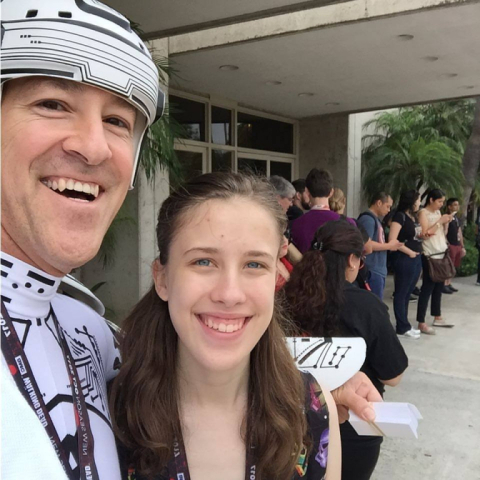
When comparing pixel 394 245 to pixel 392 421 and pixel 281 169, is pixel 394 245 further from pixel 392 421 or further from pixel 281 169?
pixel 281 169

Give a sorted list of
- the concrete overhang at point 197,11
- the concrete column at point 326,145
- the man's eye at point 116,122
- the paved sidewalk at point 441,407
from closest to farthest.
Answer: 1. the man's eye at point 116,122
2. the paved sidewalk at point 441,407
3. the concrete overhang at point 197,11
4. the concrete column at point 326,145

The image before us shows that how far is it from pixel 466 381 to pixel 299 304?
3.49 m

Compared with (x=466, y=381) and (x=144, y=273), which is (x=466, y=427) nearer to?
(x=466, y=381)

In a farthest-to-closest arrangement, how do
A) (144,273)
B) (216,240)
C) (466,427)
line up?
(144,273) → (466,427) → (216,240)

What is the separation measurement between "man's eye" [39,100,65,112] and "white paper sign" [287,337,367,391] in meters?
1.15

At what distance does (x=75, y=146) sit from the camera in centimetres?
92

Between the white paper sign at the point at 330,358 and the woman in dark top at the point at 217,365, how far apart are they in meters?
0.15

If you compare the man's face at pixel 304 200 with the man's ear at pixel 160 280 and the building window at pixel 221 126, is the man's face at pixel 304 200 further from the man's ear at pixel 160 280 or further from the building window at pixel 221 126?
the man's ear at pixel 160 280

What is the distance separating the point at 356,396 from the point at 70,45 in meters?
1.35

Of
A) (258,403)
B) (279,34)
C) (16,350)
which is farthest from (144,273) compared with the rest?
(16,350)

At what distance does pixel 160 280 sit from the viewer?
141 centimetres

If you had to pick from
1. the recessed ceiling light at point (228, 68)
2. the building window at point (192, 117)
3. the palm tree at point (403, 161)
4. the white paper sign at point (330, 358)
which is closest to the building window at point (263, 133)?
the building window at point (192, 117)

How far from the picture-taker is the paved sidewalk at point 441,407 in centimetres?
345

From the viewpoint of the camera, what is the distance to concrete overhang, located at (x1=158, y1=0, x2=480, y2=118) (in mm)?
4953
